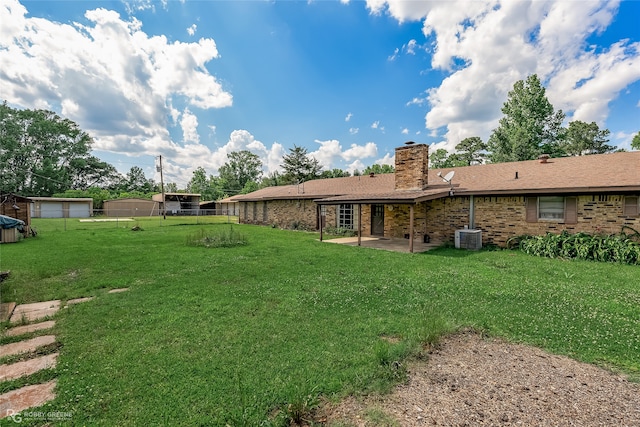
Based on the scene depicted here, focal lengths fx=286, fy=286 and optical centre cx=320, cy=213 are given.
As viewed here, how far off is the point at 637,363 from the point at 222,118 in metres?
27.1

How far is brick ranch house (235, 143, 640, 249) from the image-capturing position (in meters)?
8.87

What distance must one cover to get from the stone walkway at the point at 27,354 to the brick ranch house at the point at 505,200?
9.02 m

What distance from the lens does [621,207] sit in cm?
867

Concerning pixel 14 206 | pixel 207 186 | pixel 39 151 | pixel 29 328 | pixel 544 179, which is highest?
pixel 39 151

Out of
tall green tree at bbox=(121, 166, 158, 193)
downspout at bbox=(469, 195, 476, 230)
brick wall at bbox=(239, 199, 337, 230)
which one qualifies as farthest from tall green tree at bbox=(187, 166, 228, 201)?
downspout at bbox=(469, 195, 476, 230)

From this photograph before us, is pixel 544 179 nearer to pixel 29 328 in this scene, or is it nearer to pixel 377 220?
pixel 377 220

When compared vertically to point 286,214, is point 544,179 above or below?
above

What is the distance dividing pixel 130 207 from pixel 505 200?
45455 millimetres

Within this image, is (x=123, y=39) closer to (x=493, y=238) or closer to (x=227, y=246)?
(x=227, y=246)

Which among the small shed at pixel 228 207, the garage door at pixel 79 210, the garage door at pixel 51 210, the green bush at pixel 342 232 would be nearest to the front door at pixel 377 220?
the green bush at pixel 342 232

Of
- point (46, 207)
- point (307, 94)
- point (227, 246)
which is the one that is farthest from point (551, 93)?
point (46, 207)

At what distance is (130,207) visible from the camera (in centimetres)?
4084

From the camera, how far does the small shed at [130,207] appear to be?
3950 cm

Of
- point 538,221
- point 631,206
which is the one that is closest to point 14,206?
point 538,221
